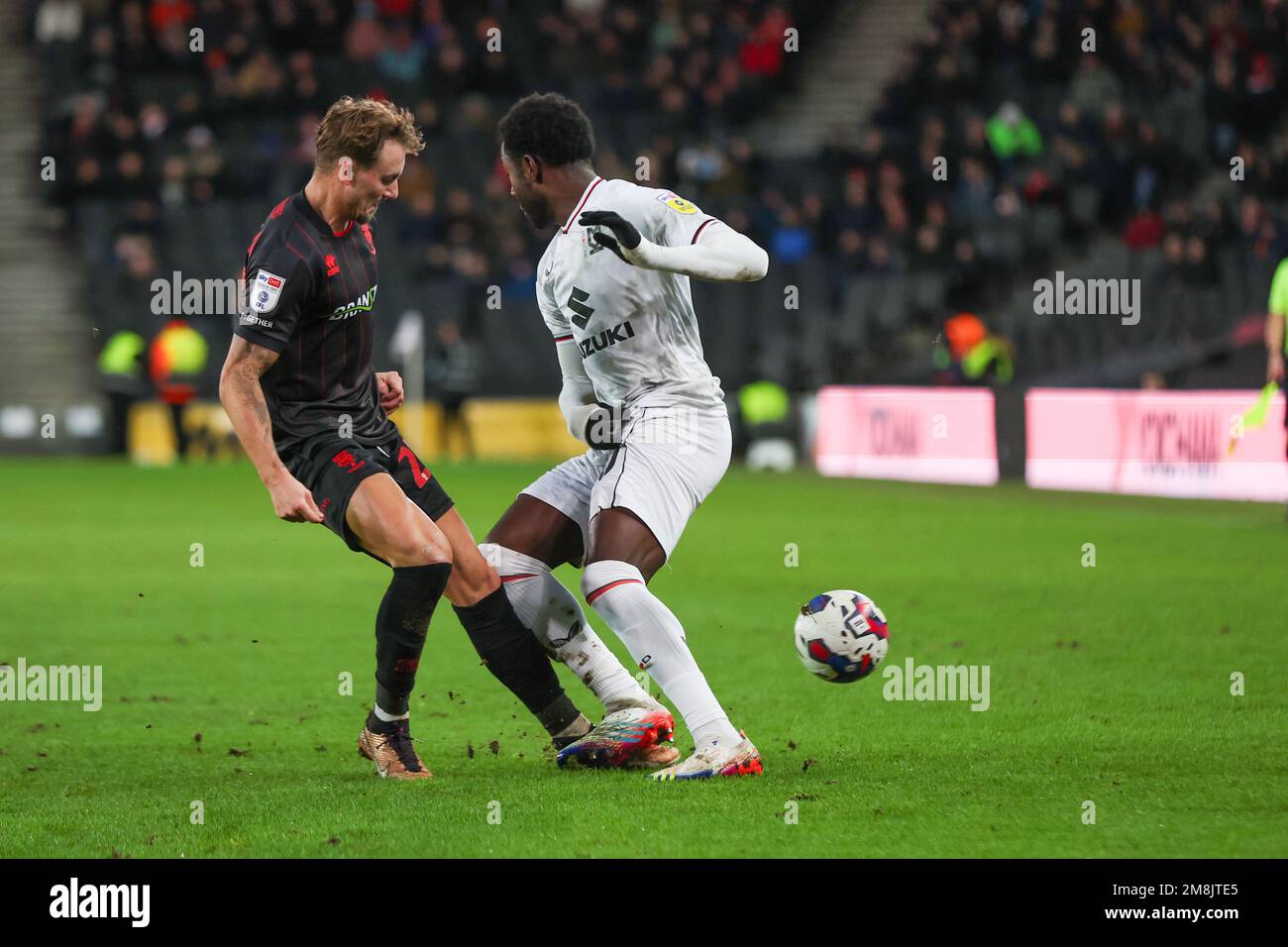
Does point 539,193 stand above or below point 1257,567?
above

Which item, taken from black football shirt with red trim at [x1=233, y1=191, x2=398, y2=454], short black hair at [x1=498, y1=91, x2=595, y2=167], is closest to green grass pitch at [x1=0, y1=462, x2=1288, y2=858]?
black football shirt with red trim at [x1=233, y1=191, x2=398, y2=454]

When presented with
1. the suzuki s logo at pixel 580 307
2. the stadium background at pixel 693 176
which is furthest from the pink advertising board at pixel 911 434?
the suzuki s logo at pixel 580 307

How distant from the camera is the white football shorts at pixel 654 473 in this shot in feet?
19.4

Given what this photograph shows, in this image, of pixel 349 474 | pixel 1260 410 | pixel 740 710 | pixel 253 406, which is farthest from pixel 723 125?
pixel 253 406

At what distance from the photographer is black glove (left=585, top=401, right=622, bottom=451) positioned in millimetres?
6203

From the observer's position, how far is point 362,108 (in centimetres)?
587

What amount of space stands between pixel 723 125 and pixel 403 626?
21.3 metres

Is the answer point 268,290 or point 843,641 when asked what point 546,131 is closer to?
point 268,290

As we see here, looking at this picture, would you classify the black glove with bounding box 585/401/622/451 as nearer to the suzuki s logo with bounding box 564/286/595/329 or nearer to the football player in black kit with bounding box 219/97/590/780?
the suzuki s logo with bounding box 564/286/595/329

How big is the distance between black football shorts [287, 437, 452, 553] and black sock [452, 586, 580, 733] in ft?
1.14

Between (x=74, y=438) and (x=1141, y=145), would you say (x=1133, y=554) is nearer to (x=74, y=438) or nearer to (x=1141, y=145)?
(x=1141, y=145)
